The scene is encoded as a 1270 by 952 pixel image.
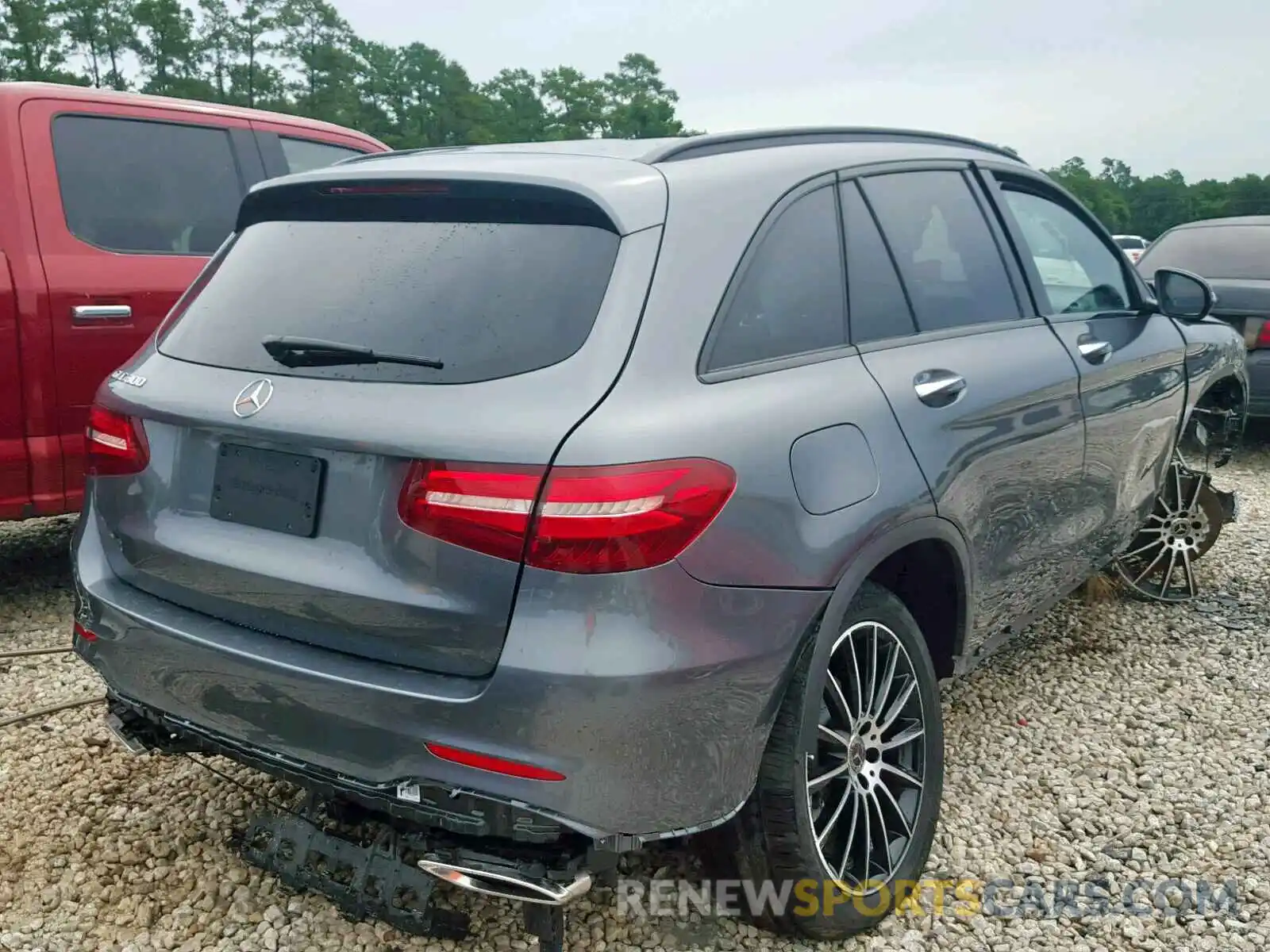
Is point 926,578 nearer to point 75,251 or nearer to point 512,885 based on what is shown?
point 512,885

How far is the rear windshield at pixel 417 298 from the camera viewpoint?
2.03 m

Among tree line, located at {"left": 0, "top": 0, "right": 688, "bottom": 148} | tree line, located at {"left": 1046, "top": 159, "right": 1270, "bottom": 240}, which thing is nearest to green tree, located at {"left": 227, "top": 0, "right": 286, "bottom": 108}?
tree line, located at {"left": 0, "top": 0, "right": 688, "bottom": 148}

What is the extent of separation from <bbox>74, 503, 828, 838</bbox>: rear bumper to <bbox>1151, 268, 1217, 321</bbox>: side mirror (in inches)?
106

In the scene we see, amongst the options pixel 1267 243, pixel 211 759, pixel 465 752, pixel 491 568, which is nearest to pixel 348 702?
pixel 465 752

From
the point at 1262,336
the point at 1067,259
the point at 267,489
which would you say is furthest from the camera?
the point at 1262,336

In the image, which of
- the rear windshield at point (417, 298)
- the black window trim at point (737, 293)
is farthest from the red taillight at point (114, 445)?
the black window trim at point (737, 293)

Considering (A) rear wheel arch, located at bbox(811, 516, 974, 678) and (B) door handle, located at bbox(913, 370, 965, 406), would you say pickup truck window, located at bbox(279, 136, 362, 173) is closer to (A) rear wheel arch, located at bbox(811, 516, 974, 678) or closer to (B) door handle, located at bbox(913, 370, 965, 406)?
(B) door handle, located at bbox(913, 370, 965, 406)

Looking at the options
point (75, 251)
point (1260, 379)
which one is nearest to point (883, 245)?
point (75, 251)

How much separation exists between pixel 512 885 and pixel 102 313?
3163mm

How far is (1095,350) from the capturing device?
342cm

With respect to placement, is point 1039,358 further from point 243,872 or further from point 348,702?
point 243,872

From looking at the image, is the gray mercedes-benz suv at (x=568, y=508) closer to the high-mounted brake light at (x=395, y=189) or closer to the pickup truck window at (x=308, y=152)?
the high-mounted brake light at (x=395, y=189)

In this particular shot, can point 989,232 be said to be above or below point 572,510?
above

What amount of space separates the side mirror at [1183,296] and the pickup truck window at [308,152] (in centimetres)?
353
